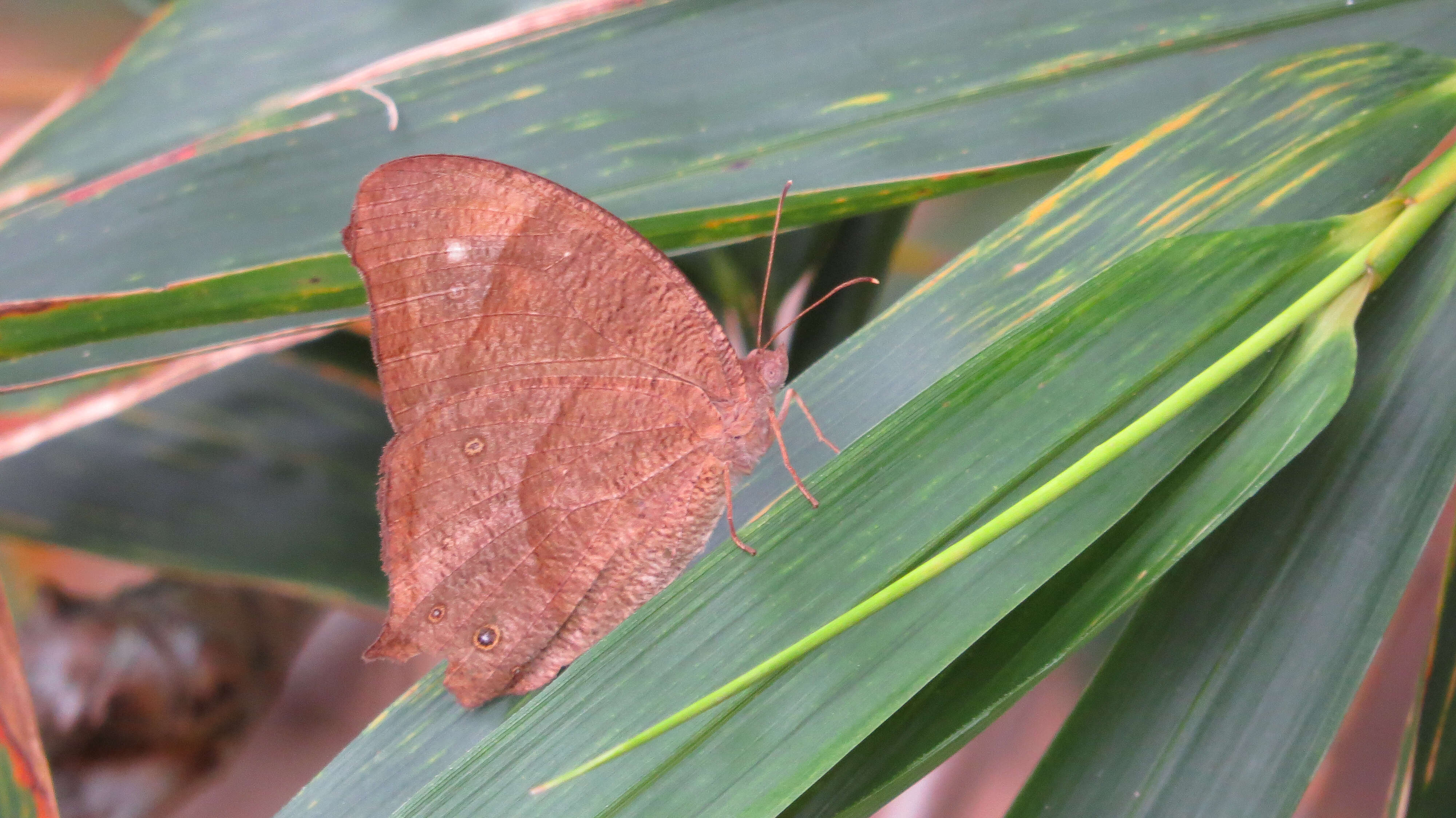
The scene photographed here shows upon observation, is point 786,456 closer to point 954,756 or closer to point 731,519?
point 731,519

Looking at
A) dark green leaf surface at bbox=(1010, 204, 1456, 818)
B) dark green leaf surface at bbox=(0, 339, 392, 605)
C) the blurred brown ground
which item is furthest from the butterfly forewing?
the blurred brown ground

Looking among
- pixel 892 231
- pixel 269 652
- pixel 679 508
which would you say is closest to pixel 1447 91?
pixel 892 231

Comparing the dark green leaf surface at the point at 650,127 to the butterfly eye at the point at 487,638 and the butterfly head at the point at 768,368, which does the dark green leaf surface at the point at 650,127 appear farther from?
the butterfly eye at the point at 487,638

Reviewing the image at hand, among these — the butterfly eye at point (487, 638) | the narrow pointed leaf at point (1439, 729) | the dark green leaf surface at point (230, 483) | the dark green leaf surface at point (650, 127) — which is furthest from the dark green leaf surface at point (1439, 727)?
the dark green leaf surface at point (230, 483)

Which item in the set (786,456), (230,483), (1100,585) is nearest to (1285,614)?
(1100,585)

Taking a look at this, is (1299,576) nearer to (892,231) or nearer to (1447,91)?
(1447,91)

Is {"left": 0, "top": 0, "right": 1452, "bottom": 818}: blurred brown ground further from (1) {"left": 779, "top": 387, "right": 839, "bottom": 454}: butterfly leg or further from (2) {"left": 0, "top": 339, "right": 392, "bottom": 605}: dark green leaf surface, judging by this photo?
(1) {"left": 779, "top": 387, "right": 839, "bottom": 454}: butterfly leg
